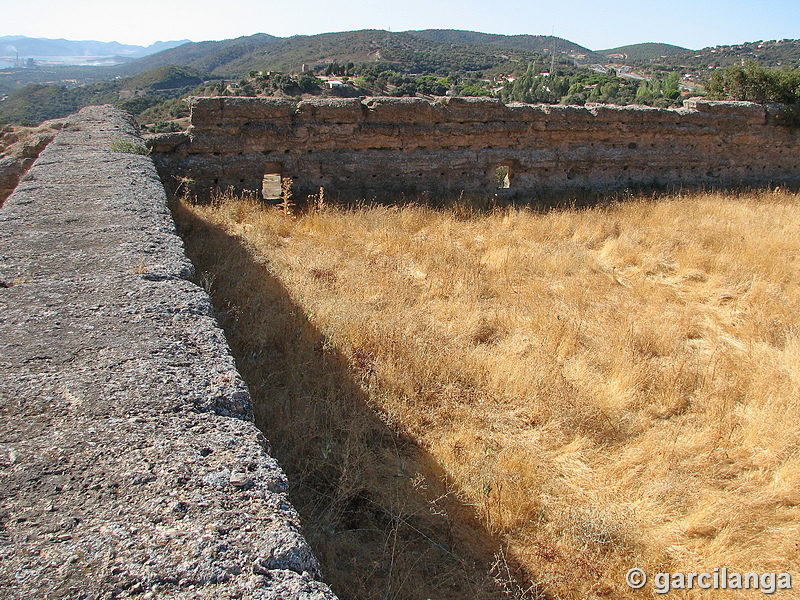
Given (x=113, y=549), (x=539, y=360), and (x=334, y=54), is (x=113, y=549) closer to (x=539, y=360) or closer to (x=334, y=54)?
(x=539, y=360)

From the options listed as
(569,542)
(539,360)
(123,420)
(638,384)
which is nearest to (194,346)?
(123,420)

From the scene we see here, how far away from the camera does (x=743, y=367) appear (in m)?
4.21

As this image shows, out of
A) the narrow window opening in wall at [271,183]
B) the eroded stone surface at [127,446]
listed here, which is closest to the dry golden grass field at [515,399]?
the eroded stone surface at [127,446]

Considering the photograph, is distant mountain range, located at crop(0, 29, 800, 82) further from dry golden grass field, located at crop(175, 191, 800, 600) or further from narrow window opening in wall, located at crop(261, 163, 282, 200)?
dry golden grass field, located at crop(175, 191, 800, 600)

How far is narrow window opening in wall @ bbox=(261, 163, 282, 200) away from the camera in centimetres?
755

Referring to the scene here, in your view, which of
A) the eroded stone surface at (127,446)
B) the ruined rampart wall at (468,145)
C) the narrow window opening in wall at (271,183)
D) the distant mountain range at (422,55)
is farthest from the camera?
the distant mountain range at (422,55)

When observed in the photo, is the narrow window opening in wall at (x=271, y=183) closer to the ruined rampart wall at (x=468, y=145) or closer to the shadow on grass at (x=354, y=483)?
the ruined rampart wall at (x=468, y=145)

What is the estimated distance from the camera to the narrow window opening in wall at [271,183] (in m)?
7.55

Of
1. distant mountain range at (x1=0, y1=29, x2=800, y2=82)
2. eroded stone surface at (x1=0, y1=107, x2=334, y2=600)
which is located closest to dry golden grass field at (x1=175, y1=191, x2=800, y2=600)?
eroded stone surface at (x1=0, y1=107, x2=334, y2=600)

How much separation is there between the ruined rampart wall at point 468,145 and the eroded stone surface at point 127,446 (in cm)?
455

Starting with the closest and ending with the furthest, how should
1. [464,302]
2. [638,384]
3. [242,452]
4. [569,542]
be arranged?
[242,452]
[569,542]
[638,384]
[464,302]

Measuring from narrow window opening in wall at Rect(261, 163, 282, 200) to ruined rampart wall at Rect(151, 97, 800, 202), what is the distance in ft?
0.14

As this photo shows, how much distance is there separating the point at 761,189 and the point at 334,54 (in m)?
45.0

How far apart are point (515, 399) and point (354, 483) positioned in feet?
4.62
